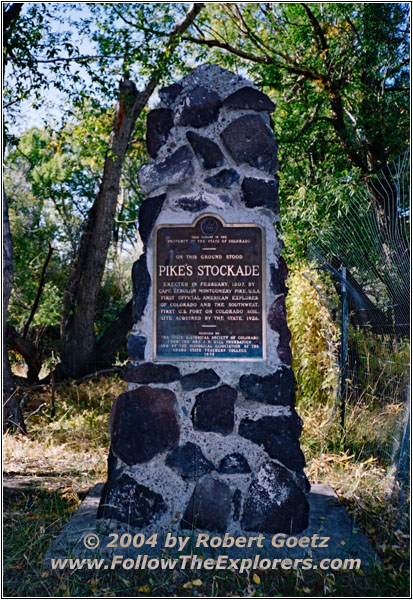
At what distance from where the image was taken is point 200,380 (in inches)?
157

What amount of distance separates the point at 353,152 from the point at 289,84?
64.2 inches

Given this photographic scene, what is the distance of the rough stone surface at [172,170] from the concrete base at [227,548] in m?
2.35

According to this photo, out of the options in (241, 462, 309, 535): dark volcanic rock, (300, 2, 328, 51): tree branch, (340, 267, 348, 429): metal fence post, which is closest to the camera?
(241, 462, 309, 535): dark volcanic rock

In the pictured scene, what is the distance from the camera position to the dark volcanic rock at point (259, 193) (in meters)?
4.04

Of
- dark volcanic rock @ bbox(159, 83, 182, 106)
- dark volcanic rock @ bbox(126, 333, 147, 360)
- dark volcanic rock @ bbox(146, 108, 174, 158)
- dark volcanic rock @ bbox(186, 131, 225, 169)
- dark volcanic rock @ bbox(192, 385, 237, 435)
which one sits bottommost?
dark volcanic rock @ bbox(192, 385, 237, 435)

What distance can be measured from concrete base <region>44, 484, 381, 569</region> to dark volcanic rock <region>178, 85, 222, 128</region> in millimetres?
2769

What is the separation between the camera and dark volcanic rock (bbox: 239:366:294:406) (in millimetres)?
3936

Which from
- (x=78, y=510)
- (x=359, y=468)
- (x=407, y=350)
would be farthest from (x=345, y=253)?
(x=78, y=510)

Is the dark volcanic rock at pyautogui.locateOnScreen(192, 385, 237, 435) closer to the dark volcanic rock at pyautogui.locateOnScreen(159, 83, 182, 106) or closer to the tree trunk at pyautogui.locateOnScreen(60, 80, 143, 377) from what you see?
the dark volcanic rock at pyautogui.locateOnScreen(159, 83, 182, 106)

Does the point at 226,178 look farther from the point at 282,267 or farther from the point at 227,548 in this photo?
the point at 227,548

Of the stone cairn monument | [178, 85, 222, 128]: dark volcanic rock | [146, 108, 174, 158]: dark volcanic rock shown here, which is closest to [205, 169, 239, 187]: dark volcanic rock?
the stone cairn monument

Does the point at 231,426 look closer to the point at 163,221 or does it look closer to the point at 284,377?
the point at 284,377

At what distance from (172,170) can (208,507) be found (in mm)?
2303

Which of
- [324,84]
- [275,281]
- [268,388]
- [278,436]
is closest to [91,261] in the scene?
[324,84]
